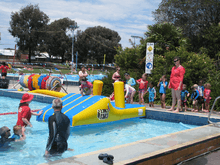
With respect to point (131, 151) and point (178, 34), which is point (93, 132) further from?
point (178, 34)

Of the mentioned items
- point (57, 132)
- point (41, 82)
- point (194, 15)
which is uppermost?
point (194, 15)

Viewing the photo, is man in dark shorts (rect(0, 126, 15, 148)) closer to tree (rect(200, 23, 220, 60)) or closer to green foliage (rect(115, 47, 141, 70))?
green foliage (rect(115, 47, 141, 70))

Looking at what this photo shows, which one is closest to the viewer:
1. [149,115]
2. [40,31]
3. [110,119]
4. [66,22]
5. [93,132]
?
[93,132]

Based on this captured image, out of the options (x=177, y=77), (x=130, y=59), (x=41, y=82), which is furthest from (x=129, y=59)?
(x=177, y=77)

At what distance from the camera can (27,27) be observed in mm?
63125

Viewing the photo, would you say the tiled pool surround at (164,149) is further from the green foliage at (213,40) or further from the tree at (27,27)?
the tree at (27,27)

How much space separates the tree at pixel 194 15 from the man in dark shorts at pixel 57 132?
15313 mm

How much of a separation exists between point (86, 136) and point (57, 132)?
2968 mm

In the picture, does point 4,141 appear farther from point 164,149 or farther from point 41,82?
point 41,82

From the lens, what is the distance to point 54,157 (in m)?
4.23

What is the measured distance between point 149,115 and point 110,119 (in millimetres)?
1882

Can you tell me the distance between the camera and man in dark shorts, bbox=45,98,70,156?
13.1 feet

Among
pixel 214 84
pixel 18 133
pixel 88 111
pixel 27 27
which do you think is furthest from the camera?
pixel 27 27

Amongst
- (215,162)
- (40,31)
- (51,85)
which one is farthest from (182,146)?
(40,31)
